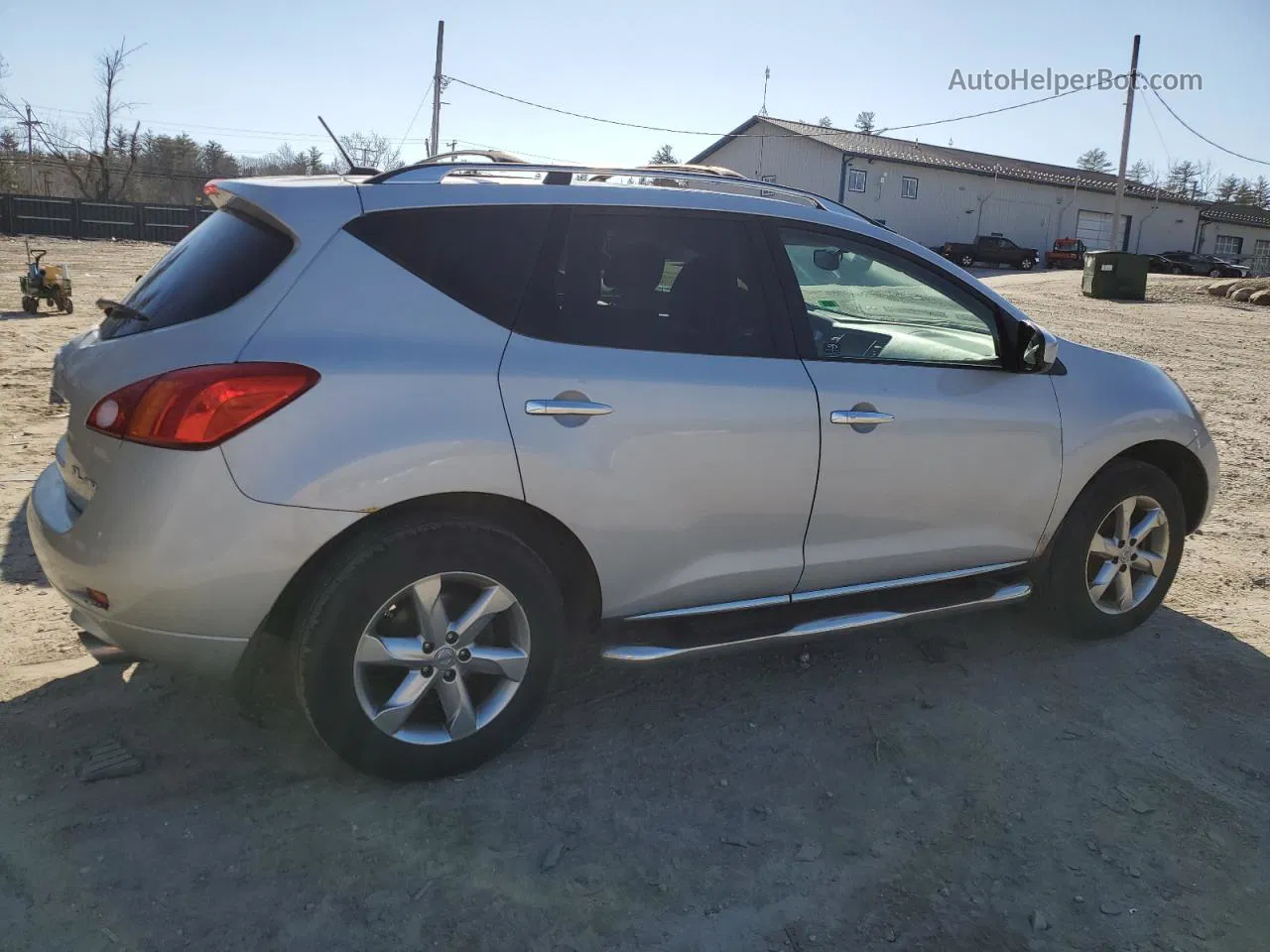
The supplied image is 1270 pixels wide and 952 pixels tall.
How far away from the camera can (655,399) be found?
307 cm

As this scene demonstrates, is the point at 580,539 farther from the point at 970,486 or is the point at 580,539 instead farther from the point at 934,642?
the point at 934,642

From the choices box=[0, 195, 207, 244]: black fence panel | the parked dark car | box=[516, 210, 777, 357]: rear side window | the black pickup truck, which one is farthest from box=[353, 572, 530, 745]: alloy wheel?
the parked dark car

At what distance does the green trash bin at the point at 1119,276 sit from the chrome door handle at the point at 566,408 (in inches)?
1015

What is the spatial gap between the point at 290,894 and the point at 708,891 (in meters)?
1.11

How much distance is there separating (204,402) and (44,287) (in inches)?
552

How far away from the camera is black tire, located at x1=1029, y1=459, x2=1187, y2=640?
4070mm

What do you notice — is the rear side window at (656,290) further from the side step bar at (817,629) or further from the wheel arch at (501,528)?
the side step bar at (817,629)

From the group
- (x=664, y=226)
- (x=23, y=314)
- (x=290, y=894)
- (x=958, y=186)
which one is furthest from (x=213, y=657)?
(x=958, y=186)

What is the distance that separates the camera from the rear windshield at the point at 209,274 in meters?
2.79

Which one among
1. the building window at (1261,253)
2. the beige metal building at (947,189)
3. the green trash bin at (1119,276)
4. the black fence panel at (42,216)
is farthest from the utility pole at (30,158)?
the building window at (1261,253)

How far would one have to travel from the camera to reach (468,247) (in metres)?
3.00

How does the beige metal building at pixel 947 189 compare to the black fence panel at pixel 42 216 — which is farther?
the beige metal building at pixel 947 189

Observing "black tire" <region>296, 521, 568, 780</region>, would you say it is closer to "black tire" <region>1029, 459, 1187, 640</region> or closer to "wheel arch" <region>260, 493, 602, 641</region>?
"wheel arch" <region>260, 493, 602, 641</region>

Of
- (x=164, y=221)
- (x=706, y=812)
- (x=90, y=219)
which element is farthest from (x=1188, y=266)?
(x=706, y=812)
